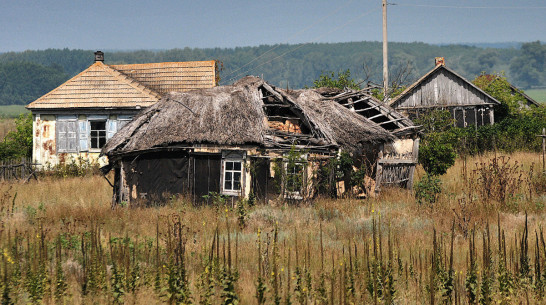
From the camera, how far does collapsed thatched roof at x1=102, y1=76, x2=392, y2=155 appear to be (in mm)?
15164

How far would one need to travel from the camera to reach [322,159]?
50.5ft

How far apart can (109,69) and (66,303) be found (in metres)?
19.0

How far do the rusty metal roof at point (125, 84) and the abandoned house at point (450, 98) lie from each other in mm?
11586

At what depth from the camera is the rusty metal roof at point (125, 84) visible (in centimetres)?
2284

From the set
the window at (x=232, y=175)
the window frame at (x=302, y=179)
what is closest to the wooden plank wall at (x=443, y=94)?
the window frame at (x=302, y=179)

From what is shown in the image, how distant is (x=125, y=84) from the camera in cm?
2344

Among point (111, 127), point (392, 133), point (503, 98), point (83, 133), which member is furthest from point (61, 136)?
point (503, 98)

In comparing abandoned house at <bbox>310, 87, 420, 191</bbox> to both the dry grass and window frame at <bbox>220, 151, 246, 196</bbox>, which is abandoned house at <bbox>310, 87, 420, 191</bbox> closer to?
window frame at <bbox>220, 151, 246, 196</bbox>

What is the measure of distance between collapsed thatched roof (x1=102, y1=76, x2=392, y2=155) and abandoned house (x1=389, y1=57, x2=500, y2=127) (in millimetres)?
13682

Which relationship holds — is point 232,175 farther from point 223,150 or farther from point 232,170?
point 223,150

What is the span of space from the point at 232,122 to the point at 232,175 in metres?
1.51

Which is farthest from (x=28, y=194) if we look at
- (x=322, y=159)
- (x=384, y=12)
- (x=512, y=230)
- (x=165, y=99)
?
(x=384, y=12)

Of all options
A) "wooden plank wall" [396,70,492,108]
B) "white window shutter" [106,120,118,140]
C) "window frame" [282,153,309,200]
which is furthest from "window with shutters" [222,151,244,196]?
"wooden plank wall" [396,70,492,108]

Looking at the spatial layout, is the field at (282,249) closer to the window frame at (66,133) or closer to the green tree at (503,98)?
the window frame at (66,133)
